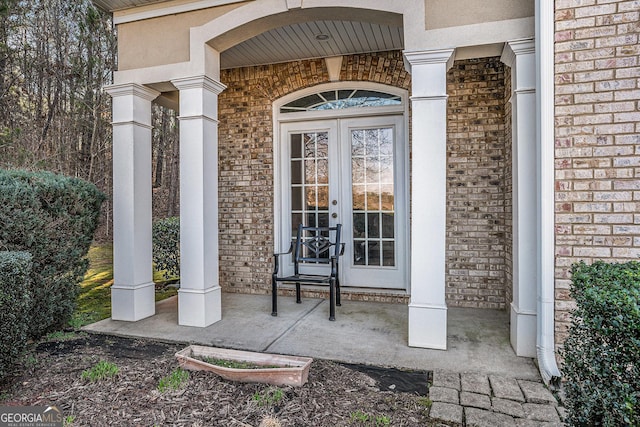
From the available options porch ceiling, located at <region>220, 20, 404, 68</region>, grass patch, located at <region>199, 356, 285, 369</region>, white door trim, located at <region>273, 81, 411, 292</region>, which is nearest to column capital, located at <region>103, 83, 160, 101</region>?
porch ceiling, located at <region>220, 20, 404, 68</region>

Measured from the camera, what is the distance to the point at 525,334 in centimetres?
266

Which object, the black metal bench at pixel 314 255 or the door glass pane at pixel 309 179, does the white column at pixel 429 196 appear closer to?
the black metal bench at pixel 314 255

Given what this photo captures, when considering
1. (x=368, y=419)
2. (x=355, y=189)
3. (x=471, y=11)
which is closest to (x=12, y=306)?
(x=368, y=419)

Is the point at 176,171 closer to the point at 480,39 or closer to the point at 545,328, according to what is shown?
the point at 480,39

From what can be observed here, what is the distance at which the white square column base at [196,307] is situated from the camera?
335cm

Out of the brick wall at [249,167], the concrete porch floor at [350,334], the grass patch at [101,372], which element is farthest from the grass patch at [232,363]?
the brick wall at [249,167]

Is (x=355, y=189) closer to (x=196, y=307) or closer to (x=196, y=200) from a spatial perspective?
(x=196, y=200)

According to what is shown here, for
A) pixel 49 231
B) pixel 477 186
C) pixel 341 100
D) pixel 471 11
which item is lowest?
pixel 49 231

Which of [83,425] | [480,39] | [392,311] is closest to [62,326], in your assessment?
[83,425]

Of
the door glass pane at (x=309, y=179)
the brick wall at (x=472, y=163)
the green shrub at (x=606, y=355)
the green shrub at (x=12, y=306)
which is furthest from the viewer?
the door glass pane at (x=309, y=179)

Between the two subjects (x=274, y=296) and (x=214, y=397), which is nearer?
(x=214, y=397)

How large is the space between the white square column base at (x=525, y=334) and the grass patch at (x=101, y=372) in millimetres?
2793

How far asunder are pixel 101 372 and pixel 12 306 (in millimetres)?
657

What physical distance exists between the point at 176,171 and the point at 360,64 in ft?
22.0
